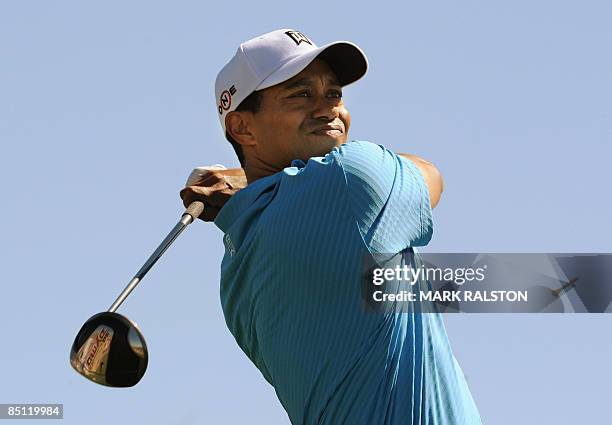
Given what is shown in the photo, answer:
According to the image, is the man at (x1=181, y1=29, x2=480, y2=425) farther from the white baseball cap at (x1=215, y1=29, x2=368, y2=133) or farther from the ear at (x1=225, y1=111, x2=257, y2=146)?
the ear at (x1=225, y1=111, x2=257, y2=146)

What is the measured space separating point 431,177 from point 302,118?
Result: 33.0 inches

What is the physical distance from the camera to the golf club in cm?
723

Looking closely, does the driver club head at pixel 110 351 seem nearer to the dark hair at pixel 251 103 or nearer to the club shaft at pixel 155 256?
the club shaft at pixel 155 256

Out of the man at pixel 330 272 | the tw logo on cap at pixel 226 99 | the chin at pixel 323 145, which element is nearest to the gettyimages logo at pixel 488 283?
the man at pixel 330 272

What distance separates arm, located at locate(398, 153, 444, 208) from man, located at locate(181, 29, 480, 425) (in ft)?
0.03

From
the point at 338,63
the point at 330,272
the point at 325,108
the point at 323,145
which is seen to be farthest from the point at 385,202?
the point at 338,63

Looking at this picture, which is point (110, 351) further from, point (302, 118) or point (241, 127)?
point (241, 127)

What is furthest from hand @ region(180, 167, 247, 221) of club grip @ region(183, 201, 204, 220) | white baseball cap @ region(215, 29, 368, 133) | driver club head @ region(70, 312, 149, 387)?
driver club head @ region(70, 312, 149, 387)

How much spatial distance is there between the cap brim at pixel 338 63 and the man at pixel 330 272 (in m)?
0.02

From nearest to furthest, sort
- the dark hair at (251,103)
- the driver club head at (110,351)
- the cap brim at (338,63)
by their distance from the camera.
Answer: the driver club head at (110,351), the cap brim at (338,63), the dark hair at (251,103)

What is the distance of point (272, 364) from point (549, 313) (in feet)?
5.23

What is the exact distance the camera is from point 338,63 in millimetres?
8250

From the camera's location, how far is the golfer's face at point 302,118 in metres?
7.96

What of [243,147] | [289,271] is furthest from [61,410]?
[289,271]
